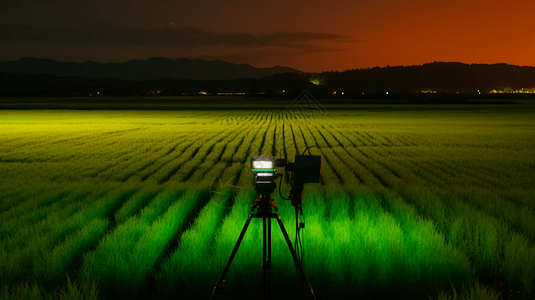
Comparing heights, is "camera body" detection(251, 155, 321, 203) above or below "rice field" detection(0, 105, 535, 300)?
above

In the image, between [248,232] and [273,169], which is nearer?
[273,169]

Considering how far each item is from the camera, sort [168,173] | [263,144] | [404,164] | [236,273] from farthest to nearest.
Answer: [263,144] < [404,164] < [168,173] < [236,273]

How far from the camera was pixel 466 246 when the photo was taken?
5.19 m

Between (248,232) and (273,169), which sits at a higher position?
(273,169)

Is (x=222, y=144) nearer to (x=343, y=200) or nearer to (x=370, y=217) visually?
(x=343, y=200)

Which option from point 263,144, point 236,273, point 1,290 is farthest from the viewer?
point 263,144

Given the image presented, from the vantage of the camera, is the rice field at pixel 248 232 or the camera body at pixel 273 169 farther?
the rice field at pixel 248 232

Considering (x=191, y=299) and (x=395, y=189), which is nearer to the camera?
(x=191, y=299)

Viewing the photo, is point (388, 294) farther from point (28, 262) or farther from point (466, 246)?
point (28, 262)

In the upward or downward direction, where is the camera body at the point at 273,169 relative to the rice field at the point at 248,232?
upward

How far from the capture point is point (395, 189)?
30.4ft

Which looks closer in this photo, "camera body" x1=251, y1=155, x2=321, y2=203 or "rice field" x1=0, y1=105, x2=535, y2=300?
"camera body" x1=251, y1=155, x2=321, y2=203

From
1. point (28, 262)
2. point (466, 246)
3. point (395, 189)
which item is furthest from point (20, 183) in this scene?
point (466, 246)

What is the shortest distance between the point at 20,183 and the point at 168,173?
336 cm
